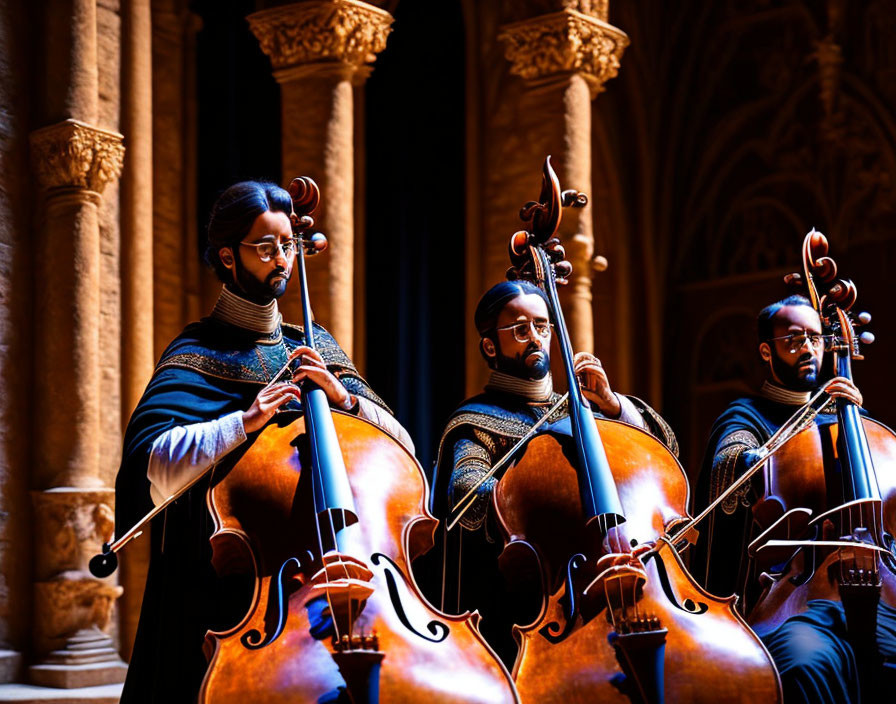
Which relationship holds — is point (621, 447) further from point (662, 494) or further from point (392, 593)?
point (392, 593)

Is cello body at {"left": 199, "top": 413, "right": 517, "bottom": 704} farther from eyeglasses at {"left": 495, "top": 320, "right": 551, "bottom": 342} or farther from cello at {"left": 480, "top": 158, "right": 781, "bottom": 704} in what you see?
eyeglasses at {"left": 495, "top": 320, "right": 551, "bottom": 342}

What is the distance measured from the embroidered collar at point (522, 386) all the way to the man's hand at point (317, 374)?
1245 millimetres

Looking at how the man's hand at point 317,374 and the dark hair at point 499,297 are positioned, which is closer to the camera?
the man's hand at point 317,374

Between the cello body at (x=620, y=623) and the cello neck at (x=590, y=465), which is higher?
the cello neck at (x=590, y=465)

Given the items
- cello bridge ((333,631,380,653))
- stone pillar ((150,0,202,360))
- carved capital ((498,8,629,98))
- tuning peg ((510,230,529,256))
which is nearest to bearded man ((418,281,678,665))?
tuning peg ((510,230,529,256))

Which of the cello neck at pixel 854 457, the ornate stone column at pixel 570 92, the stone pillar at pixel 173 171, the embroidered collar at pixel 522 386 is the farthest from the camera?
the stone pillar at pixel 173 171

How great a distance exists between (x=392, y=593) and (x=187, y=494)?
2.42ft

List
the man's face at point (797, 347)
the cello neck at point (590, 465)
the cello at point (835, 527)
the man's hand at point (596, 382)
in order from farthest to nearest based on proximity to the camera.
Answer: the man's face at point (797, 347), the man's hand at point (596, 382), the cello at point (835, 527), the cello neck at point (590, 465)

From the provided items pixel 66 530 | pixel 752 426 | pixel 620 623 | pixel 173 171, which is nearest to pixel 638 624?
pixel 620 623

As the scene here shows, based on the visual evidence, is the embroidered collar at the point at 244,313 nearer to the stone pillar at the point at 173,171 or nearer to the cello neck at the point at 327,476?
the cello neck at the point at 327,476

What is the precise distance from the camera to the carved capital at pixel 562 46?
9172 mm

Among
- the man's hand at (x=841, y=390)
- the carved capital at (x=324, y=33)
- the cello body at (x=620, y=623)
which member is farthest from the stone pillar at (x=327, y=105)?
the cello body at (x=620, y=623)

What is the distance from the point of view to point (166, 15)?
10922 mm

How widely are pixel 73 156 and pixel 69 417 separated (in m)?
1.26
